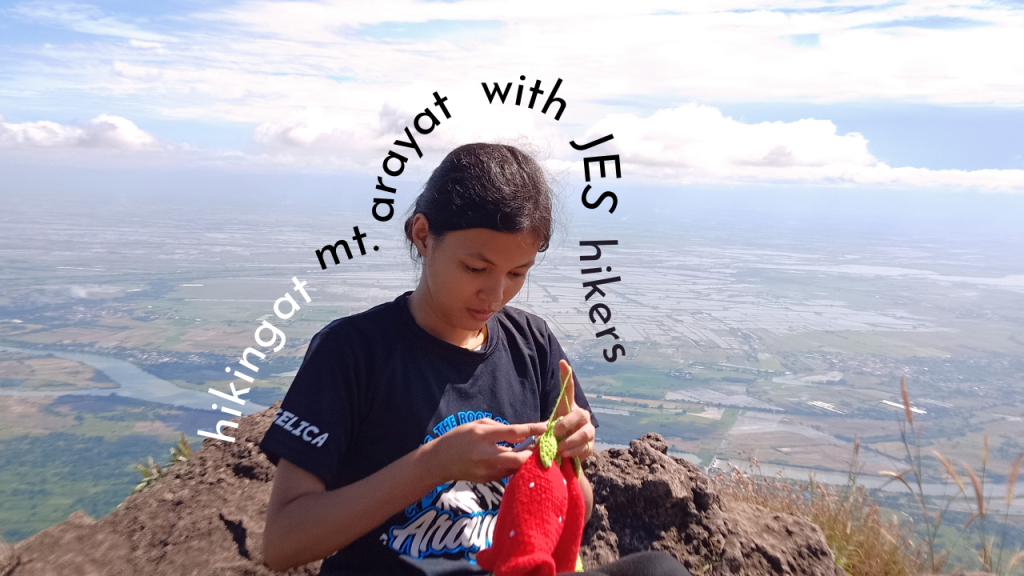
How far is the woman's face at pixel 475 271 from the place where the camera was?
210 cm

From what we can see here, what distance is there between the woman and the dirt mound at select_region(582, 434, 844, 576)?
3.55 feet

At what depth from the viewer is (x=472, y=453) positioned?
66.1 inches

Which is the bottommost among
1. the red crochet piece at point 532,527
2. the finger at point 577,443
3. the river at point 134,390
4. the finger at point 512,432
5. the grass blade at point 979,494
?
the river at point 134,390

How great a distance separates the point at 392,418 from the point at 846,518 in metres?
3.38

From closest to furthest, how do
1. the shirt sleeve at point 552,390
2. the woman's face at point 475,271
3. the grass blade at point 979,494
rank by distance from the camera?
the woman's face at point 475,271
the shirt sleeve at point 552,390
the grass blade at point 979,494

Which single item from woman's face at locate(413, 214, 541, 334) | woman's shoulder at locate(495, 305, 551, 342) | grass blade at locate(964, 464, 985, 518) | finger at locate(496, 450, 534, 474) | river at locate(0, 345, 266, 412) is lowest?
river at locate(0, 345, 266, 412)

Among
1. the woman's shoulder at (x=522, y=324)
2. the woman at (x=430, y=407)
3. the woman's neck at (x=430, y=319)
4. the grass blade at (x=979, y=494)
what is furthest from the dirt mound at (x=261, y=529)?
the woman's neck at (x=430, y=319)

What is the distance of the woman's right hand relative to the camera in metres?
1.68

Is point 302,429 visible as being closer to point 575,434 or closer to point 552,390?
point 575,434

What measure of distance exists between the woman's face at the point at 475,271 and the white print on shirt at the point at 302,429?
23.0 inches

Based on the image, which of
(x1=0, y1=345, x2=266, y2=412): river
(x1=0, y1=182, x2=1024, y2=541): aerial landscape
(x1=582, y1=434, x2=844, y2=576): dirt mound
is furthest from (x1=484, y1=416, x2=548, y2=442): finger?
(x1=0, y1=345, x2=266, y2=412): river

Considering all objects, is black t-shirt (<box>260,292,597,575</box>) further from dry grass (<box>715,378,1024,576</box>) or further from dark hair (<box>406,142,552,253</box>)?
dry grass (<box>715,378,1024,576</box>)

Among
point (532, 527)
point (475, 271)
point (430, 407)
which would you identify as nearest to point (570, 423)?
point (532, 527)

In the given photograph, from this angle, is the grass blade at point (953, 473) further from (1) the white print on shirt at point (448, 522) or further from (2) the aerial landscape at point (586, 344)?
(1) the white print on shirt at point (448, 522)
